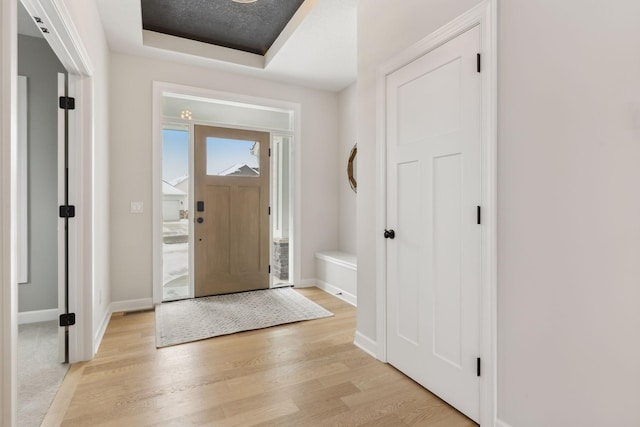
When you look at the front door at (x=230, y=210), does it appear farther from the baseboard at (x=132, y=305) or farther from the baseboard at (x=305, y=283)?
the baseboard at (x=132, y=305)

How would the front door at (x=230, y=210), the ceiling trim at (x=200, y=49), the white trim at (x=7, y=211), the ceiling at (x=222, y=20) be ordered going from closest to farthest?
the white trim at (x=7, y=211) < the ceiling at (x=222, y=20) < the ceiling trim at (x=200, y=49) < the front door at (x=230, y=210)

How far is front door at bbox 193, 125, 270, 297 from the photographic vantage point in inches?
156

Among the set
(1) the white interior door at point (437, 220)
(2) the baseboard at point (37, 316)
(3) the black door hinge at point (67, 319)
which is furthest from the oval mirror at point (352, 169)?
(2) the baseboard at point (37, 316)

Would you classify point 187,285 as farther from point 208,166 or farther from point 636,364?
point 636,364

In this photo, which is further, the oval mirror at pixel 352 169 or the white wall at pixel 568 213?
the oval mirror at pixel 352 169

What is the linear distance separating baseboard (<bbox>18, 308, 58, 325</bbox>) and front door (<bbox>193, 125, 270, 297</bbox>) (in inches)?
52.8

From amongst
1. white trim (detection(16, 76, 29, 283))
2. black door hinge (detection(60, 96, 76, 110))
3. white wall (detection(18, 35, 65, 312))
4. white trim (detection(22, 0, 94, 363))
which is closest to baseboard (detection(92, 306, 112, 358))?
white trim (detection(22, 0, 94, 363))

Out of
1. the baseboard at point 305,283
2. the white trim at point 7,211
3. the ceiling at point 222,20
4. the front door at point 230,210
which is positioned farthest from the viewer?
the baseboard at point 305,283

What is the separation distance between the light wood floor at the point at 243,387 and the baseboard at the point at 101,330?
0.06 meters

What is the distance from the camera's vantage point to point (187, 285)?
404 centimetres

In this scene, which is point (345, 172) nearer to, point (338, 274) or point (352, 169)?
point (352, 169)

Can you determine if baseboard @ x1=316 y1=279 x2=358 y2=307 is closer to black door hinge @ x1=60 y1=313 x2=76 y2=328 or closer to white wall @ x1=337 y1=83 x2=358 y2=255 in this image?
white wall @ x1=337 y1=83 x2=358 y2=255

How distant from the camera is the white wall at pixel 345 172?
435 centimetres

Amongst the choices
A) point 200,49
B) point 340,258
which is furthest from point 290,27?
point 340,258
